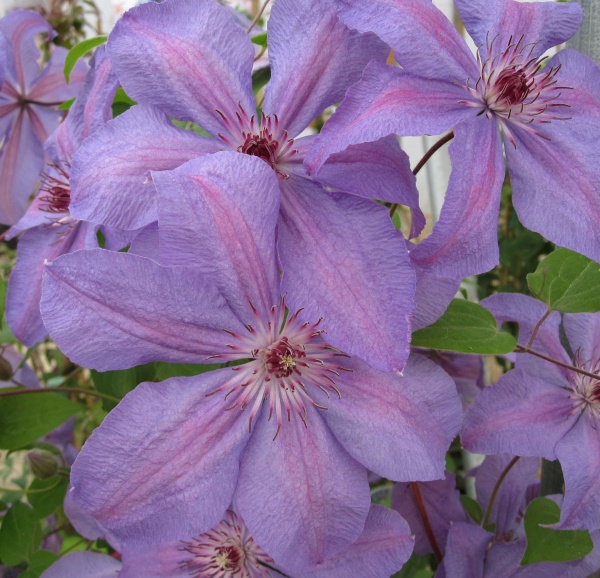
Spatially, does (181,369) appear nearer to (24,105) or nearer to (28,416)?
(28,416)

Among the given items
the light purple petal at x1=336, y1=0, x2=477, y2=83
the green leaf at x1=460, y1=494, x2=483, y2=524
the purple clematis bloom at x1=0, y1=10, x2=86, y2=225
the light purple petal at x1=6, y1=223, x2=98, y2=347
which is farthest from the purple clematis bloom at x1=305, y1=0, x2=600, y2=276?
the purple clematis bloom at x1=0, y1=10, x2=86, y2=225

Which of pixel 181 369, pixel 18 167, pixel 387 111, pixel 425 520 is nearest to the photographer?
pixel 387 111

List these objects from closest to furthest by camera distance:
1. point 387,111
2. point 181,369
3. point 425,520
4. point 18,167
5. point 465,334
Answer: point 387,111
point 465,334
point 181,369
point 425,520
point 18,167

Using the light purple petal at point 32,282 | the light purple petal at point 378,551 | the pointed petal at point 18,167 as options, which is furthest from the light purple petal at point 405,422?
the pointed petal at point 18,167

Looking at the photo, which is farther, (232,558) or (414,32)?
(232,558)

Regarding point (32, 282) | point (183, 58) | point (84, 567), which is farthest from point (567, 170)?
point (84, 567)
